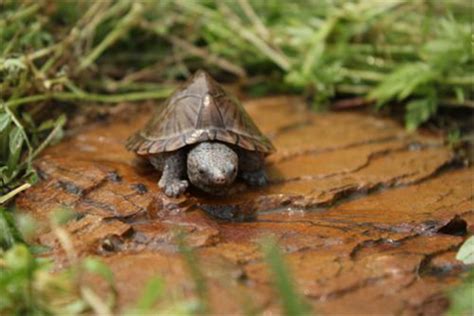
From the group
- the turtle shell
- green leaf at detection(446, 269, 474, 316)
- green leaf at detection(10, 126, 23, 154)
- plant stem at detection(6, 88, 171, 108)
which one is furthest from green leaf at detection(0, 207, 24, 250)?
green leaf at detection(446, 269, 474, 316)

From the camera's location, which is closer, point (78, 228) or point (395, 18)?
point (78, 228)

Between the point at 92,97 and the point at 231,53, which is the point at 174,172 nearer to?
the point at 92,97

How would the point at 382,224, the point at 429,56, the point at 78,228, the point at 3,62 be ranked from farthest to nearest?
the point at 429,56, the point at 3,62, the point at 382,224, the point at 78,228

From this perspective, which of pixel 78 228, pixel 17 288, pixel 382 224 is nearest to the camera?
pixel 17 288

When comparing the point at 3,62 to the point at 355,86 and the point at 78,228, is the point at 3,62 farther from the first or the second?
the point at 355,86

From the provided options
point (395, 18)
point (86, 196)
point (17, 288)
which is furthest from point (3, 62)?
point (395, 18)

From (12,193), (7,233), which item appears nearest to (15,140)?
(12,193)

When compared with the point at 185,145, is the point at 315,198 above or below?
below
